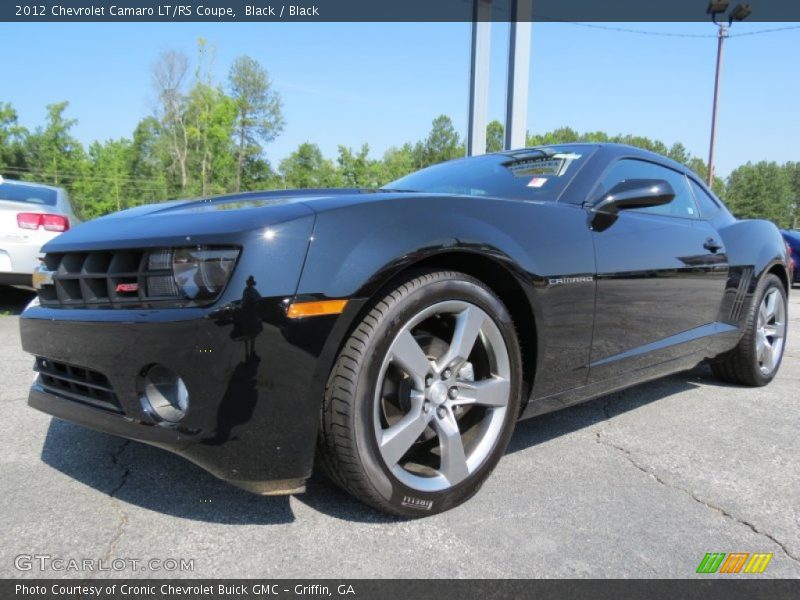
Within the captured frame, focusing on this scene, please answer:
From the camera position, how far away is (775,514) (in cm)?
201

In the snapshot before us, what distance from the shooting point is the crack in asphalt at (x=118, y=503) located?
5.40ft

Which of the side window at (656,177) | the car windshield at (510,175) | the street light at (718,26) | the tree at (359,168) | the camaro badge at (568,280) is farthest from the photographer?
the tree at (359,168)

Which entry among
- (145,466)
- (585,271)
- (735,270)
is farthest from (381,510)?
(735,270)

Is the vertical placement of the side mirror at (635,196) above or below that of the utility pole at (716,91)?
below

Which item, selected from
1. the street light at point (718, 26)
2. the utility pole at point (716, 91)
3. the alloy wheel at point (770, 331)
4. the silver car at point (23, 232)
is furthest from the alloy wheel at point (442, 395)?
the utility pole at point (716, 91)

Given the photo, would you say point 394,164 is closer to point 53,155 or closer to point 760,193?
point 53,155

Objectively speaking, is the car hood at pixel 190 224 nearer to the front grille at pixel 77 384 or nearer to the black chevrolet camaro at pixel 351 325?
the black chevrolet camaro at pixel 351 325

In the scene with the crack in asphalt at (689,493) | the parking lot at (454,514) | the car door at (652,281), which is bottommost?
the crack in asphalt at (689,493)

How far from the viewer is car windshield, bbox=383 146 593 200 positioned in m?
2.58

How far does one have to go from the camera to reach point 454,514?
192 cm

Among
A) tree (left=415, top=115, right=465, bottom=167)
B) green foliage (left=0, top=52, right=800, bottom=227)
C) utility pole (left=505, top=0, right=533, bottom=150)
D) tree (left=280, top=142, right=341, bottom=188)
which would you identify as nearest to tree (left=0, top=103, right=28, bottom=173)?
green foliage (left=0, top=52, right=800, bottom=227)

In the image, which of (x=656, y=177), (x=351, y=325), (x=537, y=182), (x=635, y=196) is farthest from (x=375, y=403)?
(x=656, y=177)

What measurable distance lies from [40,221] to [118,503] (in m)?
4.24

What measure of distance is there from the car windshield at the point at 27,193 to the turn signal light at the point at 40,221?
0.25m
